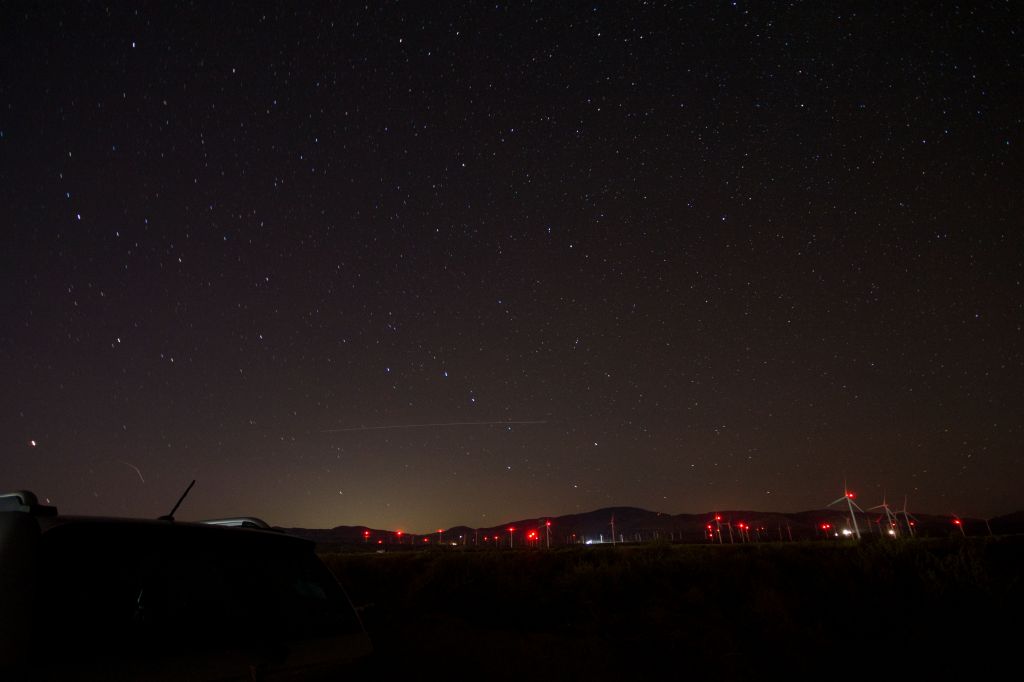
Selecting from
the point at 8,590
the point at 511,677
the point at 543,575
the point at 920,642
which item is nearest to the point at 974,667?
the point at 920,642

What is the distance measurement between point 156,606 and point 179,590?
127 mm

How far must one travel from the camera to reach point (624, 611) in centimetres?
1174

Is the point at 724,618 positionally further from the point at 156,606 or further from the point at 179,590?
the point at 156,606

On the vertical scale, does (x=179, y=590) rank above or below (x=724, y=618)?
above

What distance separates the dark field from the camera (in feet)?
25.4

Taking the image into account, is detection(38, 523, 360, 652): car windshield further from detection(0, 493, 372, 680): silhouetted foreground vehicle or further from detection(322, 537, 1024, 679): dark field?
detection(322, 537, 1024, 679): dark field

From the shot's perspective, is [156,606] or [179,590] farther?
[179,590]

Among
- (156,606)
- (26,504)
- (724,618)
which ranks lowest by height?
(724,618)

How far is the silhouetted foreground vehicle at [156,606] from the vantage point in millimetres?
1940

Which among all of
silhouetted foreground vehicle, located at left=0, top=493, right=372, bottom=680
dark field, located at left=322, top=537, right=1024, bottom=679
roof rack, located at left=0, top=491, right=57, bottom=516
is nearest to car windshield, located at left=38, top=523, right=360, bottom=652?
silhouetted foreground vehicle, located at left=0, top=493, right=372, bottom=680

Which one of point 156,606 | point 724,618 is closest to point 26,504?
point 156,606

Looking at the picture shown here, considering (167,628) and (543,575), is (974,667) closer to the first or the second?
(167,628)

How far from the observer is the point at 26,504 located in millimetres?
2254

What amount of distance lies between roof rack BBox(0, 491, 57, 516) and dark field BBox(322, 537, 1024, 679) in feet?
4.91
